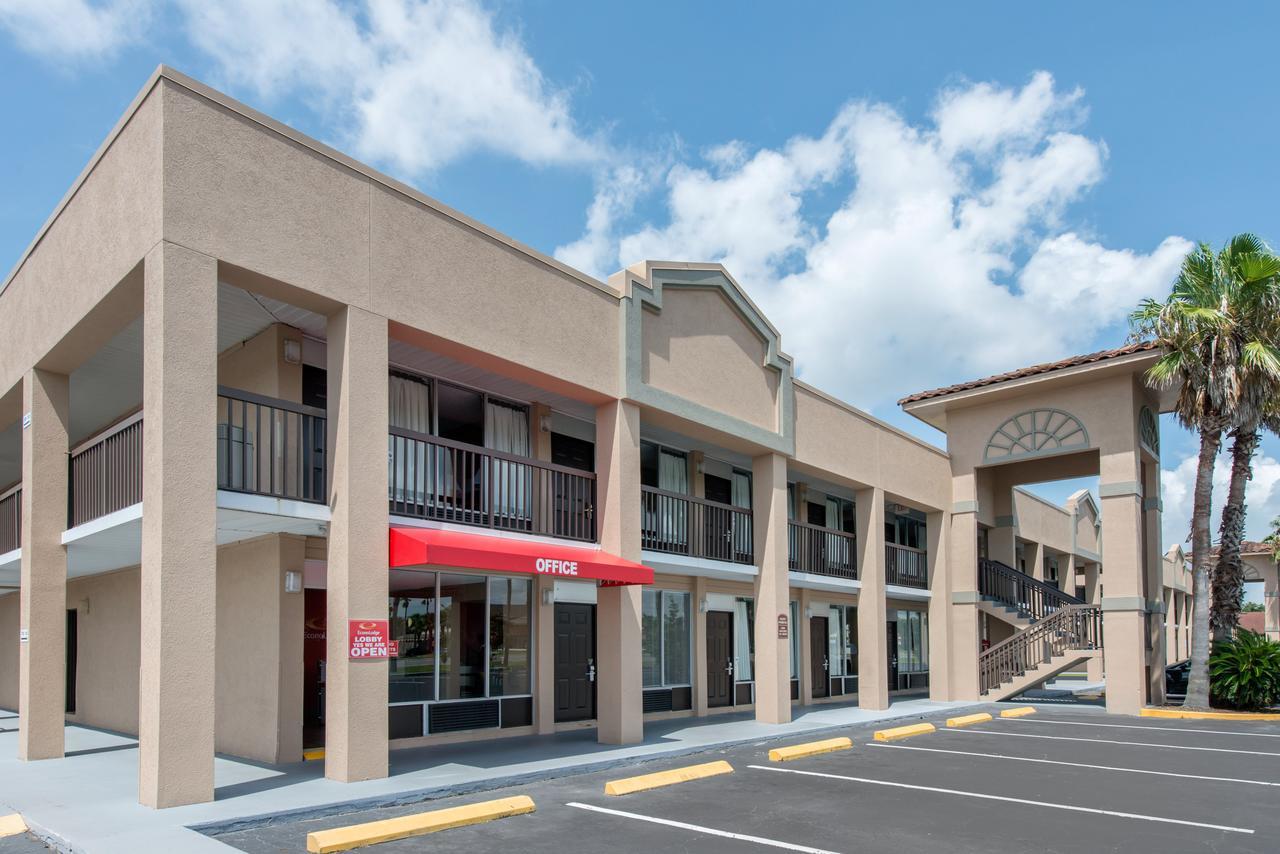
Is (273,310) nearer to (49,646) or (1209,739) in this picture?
(49,646)

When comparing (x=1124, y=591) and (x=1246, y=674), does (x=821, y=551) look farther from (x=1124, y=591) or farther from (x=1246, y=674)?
(x=1246, y=674)

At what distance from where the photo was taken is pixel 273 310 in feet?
41.0

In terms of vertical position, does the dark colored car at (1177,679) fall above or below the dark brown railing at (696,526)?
below

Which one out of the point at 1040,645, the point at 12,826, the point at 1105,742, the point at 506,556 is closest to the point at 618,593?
the point at 506,556

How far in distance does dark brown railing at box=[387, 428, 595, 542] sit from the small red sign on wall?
65.8 inches

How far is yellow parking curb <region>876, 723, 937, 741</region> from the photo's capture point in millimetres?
16831

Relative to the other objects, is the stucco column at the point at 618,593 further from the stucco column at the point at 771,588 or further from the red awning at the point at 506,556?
the stucco column at the point at 771,588

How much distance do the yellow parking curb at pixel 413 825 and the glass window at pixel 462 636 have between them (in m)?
5.03

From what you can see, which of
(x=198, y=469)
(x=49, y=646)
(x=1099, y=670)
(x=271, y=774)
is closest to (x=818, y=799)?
(x=271, y=774)

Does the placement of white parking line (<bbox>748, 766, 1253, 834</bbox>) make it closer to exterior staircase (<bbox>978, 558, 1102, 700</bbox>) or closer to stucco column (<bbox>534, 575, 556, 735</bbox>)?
stucco column (<bbox>534, 575, 556, 735</bbox>)

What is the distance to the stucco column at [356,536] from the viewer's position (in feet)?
35.5

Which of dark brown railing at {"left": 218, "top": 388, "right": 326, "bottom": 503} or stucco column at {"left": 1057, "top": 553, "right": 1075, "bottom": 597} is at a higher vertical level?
dark brown railing at {"left": 218, "top": 388, "right": 326, "bottom": 503}

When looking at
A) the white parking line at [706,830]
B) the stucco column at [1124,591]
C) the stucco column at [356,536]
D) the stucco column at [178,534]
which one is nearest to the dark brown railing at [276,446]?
the stucco column at [356,536]

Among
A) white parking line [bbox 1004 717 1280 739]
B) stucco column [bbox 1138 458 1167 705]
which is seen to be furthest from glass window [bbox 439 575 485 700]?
stucco column [bbox 1138 458 1167 705]
